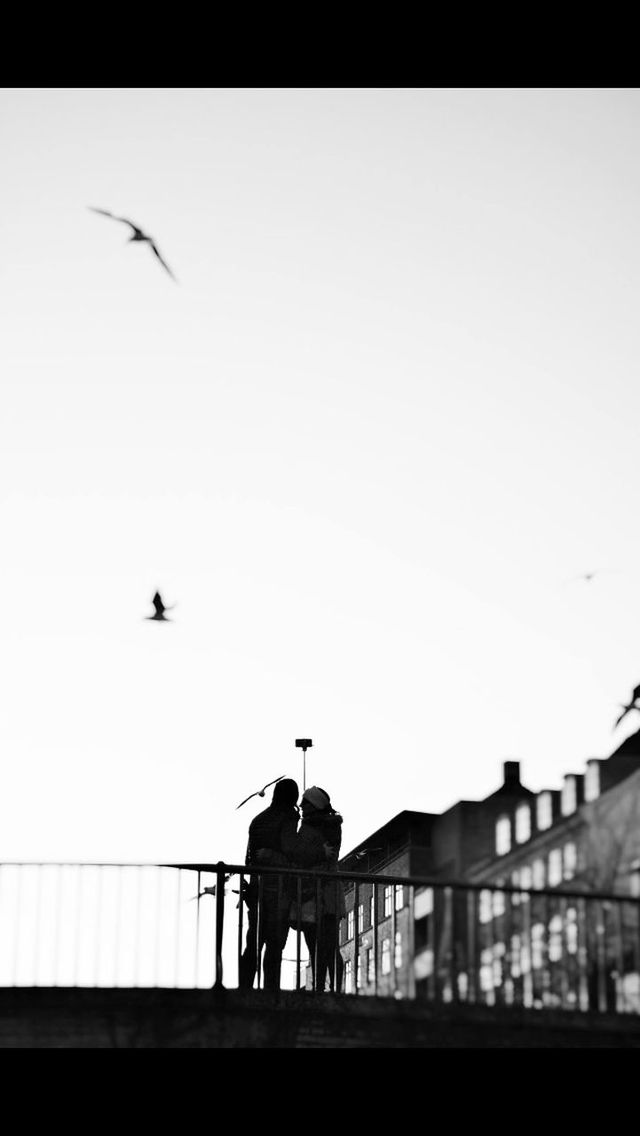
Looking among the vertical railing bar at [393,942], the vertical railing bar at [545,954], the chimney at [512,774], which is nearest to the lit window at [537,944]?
the vertical railing bar at [545,954]

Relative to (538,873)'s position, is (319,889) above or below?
above

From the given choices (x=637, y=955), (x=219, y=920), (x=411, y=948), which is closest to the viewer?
(x=637, y=955)

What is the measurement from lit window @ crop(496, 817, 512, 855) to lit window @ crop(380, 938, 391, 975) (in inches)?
74.0

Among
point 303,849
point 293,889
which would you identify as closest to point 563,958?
point 293,889

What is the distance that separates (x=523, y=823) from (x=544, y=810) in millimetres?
242

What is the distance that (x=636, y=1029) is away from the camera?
39.0 feet

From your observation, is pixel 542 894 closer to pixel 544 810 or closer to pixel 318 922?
pixel 544 810

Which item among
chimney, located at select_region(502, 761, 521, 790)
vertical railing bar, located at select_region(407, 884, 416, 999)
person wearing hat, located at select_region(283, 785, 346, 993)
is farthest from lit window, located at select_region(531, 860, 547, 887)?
chimney, located at select_region(502, 761, 521, 790)

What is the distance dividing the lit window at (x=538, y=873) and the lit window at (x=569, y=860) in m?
0.16

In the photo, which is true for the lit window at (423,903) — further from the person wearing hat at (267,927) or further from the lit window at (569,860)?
the person wearing hat at (267,927)

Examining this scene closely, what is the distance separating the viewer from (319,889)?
14.3 m

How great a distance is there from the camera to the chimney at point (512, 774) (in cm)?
1783
